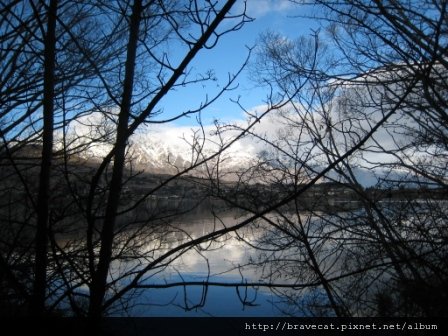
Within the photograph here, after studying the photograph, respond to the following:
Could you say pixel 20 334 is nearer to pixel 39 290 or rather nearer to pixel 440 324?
pixel 39 290

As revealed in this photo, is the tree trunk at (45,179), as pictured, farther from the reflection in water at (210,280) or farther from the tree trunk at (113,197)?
the reflection in water at (210,280)

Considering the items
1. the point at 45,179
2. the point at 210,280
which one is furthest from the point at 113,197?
the point at 210,280

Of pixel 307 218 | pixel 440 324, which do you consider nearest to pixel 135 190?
pixel 307 218

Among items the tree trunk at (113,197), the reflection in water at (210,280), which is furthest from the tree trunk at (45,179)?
the reflection in water at (210,280)

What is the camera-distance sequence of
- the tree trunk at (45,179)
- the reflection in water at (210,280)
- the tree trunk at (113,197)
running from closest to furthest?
the tree trunk at (113,197) → the tree trunk at (45,179) → the reflection in water at (210,280)

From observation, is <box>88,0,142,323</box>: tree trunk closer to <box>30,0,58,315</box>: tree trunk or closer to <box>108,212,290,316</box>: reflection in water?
<box>30,0,58,315</box>: tree trunk

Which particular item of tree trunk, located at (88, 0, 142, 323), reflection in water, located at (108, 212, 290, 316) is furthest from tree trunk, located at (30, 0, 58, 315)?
reflection in water, located at (108, 212, 290, 316)

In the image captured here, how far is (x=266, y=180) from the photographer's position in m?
4.41

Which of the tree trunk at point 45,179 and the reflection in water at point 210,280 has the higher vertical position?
the tree trunk at point 45,179

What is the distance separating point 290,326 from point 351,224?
176 cm

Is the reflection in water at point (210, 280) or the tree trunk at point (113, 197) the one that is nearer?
the tree trunk at point (113, 197)

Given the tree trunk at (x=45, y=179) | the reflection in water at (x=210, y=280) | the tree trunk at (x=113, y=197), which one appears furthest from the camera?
the reflection in water at (x=210, y=280)

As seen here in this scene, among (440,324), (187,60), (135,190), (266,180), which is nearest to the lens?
(187,60)

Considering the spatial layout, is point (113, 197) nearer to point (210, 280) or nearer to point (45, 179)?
point (45, 179)
